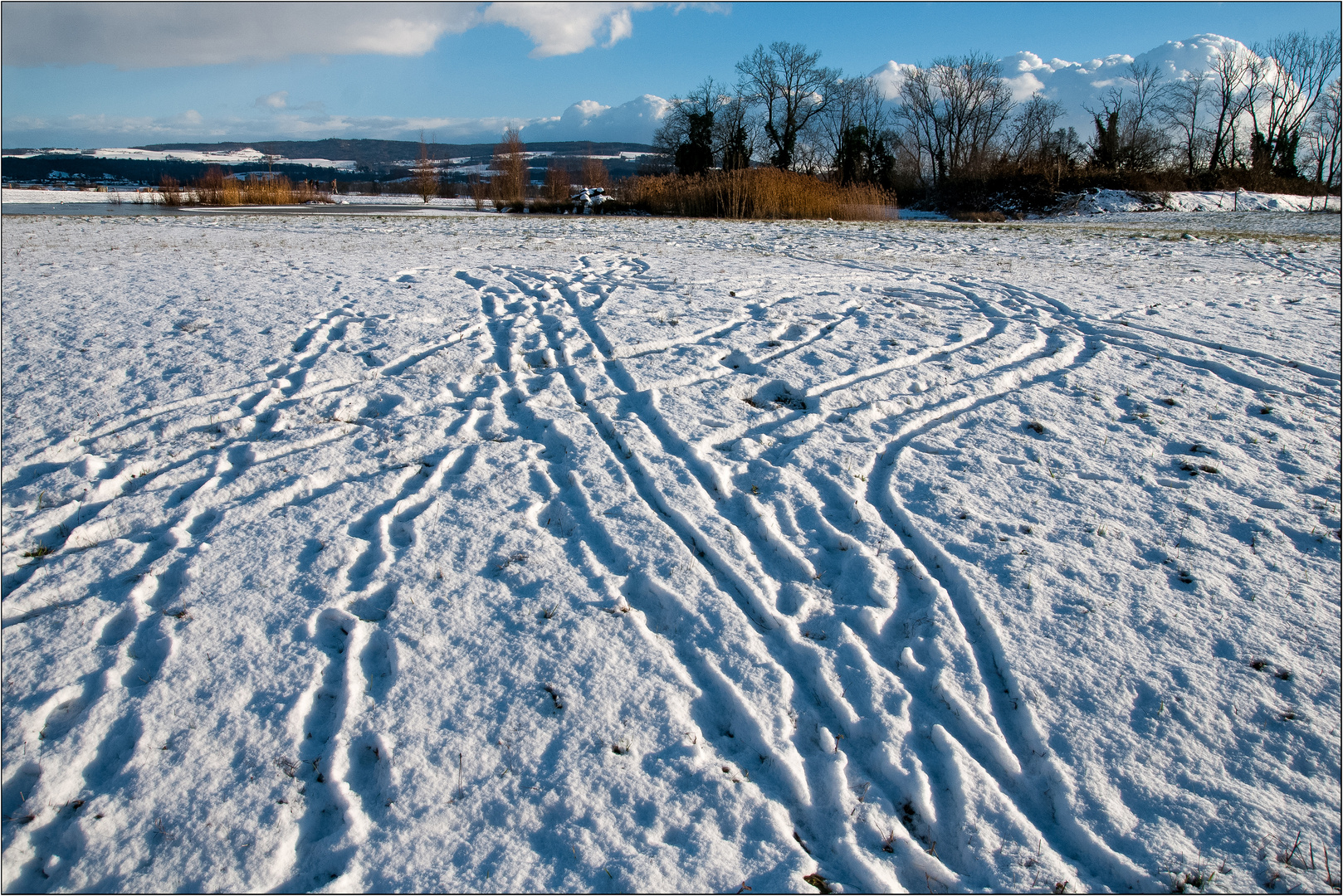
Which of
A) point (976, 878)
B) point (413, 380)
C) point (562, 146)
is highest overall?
point (562, 146)

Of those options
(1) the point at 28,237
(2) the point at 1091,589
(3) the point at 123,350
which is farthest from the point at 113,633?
(1) the point at 28,237

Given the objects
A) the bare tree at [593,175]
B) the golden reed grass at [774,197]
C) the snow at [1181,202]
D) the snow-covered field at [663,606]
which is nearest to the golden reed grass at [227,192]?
the bare tree at [593,175]

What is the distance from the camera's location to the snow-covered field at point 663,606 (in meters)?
1.99

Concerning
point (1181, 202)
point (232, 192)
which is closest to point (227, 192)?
point (232, 192)

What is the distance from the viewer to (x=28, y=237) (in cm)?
996

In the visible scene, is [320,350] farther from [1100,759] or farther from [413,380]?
[1100,759]

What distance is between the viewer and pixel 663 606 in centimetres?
280

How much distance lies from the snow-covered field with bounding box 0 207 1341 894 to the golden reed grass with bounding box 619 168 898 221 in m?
11.8

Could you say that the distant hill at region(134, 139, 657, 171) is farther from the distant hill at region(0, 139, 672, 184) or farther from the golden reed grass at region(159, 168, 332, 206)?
the golden reed grass at region(159, 168, 332, 206)

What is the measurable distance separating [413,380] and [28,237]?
9389mm

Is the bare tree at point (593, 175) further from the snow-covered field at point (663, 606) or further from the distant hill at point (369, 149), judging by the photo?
the distant hill at point (369, 149)

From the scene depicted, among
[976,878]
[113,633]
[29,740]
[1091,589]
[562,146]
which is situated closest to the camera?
[976,878]

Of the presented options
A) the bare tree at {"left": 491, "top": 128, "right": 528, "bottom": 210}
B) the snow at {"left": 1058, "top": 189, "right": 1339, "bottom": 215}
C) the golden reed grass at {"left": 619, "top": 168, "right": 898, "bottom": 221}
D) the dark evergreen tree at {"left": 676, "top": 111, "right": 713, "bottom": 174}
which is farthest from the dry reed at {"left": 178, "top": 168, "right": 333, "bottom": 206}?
the snow at {"left": 1058, "top": 189, "right": 1339, "bottom": 215}

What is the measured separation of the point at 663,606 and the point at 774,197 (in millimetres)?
15323
